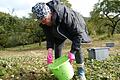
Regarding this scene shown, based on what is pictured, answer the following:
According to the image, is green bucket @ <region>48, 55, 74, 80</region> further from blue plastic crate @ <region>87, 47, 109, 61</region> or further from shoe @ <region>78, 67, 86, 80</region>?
blue plastic crate @ <region>87, 47, 109, 61</region>

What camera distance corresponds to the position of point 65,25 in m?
4.38

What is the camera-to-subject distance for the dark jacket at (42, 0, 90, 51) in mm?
4312

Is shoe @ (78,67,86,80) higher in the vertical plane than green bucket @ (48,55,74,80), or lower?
lower

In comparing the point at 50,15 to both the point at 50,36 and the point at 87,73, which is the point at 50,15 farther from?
the point at 87,73

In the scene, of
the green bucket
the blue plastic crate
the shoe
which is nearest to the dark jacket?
the green bucket

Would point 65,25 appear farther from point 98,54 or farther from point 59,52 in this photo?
point 98,54

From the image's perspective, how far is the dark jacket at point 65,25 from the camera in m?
4.31

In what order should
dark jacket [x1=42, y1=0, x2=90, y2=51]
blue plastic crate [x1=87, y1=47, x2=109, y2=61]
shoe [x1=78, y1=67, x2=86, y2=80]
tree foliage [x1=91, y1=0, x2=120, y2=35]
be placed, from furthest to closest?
1. tree foliage [x1=91, y1=0, x2=120, y2=35]
2. blue plastic crate [x1=87, y1=47, x2=109, y2=61]
3. shoe [x1=78, y1=67, x2=86, y2=80]
4. dark jacket [x1=42, y1=0, x2=90, y2=51]

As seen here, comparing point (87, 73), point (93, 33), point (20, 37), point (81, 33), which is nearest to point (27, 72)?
point (87, 73)

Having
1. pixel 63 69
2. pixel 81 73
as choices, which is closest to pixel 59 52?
pixel 81 73

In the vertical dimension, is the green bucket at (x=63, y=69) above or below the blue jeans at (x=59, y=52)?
below

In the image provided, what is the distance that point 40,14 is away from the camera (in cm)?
405

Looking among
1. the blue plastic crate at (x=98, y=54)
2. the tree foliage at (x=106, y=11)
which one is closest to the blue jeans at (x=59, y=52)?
the blue plastic crate at (x=98, y=54)

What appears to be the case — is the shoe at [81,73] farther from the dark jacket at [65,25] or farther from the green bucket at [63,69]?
the dark jacket at [65,25]
